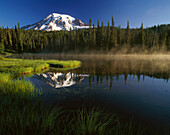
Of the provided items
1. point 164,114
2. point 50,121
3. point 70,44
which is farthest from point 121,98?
point 70,44

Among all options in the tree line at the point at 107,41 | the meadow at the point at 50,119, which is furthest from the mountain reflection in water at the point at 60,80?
the tree line at the point at 107,41

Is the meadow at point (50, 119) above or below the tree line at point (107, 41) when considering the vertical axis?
below

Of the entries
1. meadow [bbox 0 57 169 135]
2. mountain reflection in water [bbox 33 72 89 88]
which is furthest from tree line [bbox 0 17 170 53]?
meadow [bbox 0 57 169 135]

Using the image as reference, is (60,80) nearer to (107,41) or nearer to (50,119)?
(50,119)

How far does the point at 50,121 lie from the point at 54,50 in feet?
481

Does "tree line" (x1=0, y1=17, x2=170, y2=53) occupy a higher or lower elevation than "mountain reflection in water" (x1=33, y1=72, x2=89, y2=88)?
higher

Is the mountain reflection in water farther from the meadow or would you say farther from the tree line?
the tree line

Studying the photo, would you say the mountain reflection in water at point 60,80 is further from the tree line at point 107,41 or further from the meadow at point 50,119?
the tree line at point 107,41

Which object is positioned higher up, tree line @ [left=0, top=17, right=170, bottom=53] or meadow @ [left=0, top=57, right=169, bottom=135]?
tree line @ [left=0, top=17, right=170, bottom=53]

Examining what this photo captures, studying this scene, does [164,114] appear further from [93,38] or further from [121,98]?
[93,38]

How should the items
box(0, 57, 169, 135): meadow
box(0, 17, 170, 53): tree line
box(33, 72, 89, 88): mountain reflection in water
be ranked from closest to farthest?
box(0, 57, 169, 135): meadow → box(33, 72, 89, 88): mountain reflection in water → box(0, 17, 170, 53): tree line

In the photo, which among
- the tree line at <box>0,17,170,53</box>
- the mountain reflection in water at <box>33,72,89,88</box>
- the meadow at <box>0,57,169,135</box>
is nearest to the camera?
the meadow at <box>0,57,169,135</box>

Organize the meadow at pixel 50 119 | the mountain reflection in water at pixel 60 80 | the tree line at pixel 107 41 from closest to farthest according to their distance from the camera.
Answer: the meadow at pixel 50 119
the mountain reflection in water at pixel 60 80
the tree line at pixel 107 41

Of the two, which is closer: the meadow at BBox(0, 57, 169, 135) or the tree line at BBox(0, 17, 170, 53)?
the meadow at BBox(0, 57, 169, 135)
